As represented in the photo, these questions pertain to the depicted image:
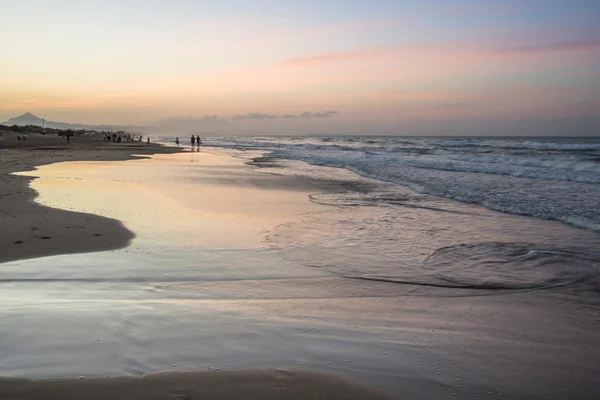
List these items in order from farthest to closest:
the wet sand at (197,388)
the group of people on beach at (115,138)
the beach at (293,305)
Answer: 1. the group of people on beach at (115,138)
2. the beach at (293,305)
3. the wet sand at (197,388)

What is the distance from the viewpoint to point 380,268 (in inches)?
254

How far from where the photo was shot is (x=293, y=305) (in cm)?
488

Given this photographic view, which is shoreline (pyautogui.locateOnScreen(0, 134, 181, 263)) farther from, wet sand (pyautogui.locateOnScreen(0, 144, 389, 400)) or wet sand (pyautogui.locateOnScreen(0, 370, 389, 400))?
wet sand (pyautogui.locateOnScreen(0, 370, 389, 400))

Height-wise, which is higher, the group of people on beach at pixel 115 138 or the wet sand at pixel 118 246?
the group of people on beach at pixel 115 138

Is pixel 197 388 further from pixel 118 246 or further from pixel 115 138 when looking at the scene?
pixel 115 138

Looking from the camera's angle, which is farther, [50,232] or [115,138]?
[115,138]

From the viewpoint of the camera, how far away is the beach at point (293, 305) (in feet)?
10.6


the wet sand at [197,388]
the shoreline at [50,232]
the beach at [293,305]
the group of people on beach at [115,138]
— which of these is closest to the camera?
the wet sand at [197,388]

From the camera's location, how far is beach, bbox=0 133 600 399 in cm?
325

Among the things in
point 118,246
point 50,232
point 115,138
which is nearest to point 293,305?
point 118,246

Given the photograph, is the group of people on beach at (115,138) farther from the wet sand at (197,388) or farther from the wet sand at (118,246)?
the wet sand at (197,388)

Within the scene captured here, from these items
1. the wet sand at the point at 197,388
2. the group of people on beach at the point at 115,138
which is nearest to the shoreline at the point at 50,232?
the wet sand at the point at 197,388

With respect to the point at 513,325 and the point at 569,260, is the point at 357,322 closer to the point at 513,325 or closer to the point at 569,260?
the point at 513,325

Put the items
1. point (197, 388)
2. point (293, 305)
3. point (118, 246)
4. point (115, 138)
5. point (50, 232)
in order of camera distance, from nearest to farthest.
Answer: point (197, 388) → point (293, 305) → point (118, 246) → point (50, 232) → point (115, 138)
